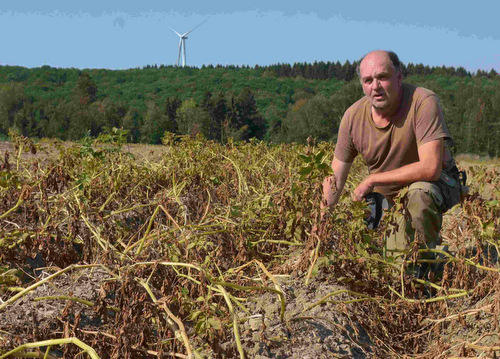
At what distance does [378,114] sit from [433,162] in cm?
51

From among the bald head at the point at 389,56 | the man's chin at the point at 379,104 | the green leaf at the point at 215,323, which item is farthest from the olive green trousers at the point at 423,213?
the green leaf at the point at 215,323

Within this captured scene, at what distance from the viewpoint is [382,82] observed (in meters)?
3.00

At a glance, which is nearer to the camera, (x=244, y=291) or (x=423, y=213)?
(x=244, y=291)

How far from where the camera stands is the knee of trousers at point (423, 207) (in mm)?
2842

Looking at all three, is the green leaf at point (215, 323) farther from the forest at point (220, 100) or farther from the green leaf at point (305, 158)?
the forest at point (220, 100)

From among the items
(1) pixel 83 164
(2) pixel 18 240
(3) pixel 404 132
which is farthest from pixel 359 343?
(1) pixel 83 164

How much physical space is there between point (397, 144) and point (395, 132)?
0.07 meters

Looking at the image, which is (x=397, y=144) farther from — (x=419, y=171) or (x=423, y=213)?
(x=423, y=213)

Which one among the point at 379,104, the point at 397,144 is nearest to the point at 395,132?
the point at 397,144

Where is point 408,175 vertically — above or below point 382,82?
below

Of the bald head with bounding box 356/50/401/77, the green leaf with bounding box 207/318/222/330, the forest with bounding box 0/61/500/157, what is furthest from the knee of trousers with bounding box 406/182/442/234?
the forest with bounding box 0/61/500/157

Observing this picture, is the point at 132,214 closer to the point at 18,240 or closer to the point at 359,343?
the point at 18,240

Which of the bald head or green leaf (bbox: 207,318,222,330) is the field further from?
the bald head

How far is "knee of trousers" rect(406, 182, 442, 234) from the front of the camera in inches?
112
